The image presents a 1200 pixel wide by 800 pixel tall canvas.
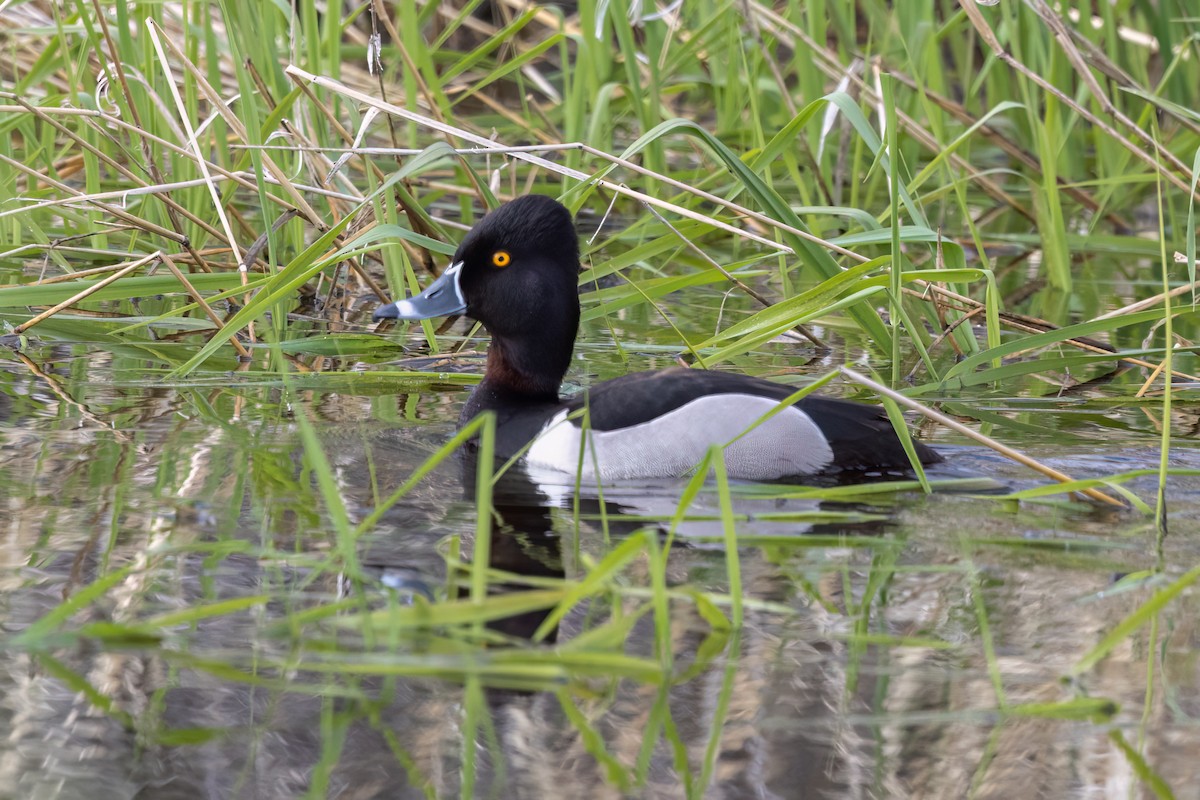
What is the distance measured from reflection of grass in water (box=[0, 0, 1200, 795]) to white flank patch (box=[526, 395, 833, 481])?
198 mm

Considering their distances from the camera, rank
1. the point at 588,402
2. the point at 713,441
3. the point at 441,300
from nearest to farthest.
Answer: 1. the point at 588,402
2. the point at 713,441
3. the point at 441,300

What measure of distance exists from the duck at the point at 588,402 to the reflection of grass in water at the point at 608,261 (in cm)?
19

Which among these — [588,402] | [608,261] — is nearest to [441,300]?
[608,261]

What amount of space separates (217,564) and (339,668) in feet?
2.53

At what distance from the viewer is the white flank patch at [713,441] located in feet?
15.5

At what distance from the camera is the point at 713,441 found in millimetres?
4719

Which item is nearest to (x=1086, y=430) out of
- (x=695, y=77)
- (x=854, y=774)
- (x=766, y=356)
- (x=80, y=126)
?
(x=766, y=356)

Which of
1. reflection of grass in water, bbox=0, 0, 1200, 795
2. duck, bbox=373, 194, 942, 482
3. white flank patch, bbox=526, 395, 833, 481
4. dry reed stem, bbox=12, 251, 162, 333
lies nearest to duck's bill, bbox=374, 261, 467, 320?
duck, bbox=373, 194, 942, 482

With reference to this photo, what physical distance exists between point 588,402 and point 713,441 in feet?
1.38

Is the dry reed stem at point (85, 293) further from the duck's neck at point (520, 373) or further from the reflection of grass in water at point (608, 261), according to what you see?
the duck's neck at point (520, 373)

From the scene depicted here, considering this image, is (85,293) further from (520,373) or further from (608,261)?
(608,261)

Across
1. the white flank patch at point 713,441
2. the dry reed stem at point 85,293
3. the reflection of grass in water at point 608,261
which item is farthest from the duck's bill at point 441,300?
the dry reed stem at point 85,293

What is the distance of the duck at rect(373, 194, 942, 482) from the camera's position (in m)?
4.76

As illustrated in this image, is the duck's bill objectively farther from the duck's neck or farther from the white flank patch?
the white flank patch
